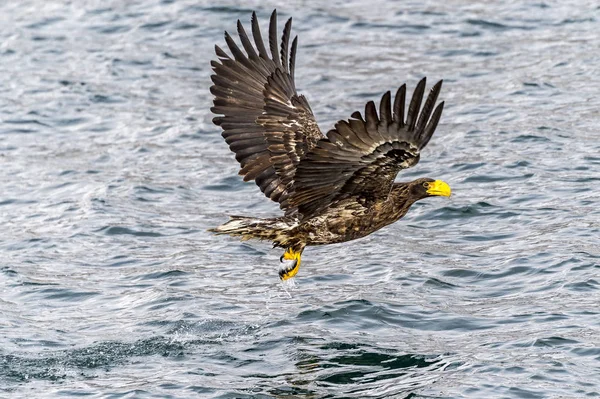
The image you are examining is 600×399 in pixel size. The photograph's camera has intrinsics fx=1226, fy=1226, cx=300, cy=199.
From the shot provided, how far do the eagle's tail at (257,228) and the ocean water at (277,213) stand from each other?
0.81 metres

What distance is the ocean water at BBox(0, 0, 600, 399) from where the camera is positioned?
8695 millimetres

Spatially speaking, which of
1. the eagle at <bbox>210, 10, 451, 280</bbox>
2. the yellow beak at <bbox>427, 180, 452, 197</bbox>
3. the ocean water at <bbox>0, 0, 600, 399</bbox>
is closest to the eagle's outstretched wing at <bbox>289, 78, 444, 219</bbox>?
the eagle at <bbox>210, 10, 451, 280</bbox>

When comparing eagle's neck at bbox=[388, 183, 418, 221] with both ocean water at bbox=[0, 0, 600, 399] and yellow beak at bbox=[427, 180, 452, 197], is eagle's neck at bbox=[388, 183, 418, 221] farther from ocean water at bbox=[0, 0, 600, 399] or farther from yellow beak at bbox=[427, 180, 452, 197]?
ocean water at bbox=[0, 0, 600, 399]

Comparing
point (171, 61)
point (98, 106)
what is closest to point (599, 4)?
Answer: point (171, 61)

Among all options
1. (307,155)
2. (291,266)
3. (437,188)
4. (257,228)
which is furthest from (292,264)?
(307,155)

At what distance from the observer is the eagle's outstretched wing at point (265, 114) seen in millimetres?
9312

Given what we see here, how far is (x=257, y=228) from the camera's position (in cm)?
898

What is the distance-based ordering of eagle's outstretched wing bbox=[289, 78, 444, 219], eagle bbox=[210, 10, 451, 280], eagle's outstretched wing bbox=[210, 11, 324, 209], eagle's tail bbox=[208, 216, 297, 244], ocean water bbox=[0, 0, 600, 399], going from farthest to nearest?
1. eagle's outstretched wing bbox=[210, 11, 324, 209]
2. eagle's tail bbox=[208, 216, 297, 244]
3. ocean water bbox=[0, 0, 600, 399]
4. eagle bbox=[210, 10, 451, 280]
5. eagle's outstretched wing bbox=[289, 78, 444, 219]

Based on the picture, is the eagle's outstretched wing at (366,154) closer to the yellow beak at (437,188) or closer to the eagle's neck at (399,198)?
the eagle's neck at (399,198)

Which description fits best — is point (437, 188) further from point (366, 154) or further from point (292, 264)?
point (292, 264)

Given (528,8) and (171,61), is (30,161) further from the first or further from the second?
(528,8)

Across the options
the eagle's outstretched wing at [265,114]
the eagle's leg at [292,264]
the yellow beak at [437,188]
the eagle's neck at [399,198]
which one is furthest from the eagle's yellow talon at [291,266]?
the yellow beak at [437,188]

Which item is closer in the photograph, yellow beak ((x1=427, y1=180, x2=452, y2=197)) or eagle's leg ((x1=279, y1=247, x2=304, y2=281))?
yellow beak ((x1=427, y1=180, x2=452, y2=197))

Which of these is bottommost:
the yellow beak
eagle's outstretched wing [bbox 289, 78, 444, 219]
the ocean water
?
the ocean water
